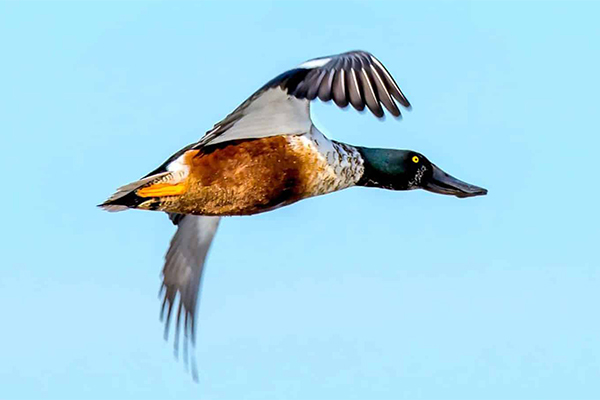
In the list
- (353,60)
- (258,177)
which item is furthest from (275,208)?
(353,60)

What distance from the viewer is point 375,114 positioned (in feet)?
23.3

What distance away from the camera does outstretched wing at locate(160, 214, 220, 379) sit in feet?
32.8

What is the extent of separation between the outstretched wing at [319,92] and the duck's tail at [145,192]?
33cm

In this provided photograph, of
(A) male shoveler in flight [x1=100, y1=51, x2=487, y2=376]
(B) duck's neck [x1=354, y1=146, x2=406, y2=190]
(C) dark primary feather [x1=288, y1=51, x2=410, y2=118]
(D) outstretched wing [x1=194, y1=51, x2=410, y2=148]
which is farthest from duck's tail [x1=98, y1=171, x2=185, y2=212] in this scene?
(B) duck's neck [x1=354, y1=146, x2=406, y2=190]

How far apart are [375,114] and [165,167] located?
1.85 metres

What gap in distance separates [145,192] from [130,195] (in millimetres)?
101

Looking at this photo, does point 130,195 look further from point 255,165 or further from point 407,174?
point 407,174

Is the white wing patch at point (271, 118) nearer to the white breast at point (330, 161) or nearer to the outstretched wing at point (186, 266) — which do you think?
the white breast at point (330, 161)

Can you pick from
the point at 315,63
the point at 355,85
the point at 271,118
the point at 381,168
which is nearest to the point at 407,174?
the point at 381,168

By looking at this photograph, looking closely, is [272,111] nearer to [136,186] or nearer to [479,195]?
[136,186]

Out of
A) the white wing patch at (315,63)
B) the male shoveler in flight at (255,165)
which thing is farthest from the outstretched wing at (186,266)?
the white wing patch at (315,63)

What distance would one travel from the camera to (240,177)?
8.33m

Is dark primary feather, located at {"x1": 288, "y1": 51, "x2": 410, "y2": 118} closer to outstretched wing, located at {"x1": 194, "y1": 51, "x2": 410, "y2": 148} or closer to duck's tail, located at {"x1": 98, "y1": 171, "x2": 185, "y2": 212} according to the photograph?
outstretched wing, located at {"x1": 194, "y1": 51, "x2": 410, "y2": 148}

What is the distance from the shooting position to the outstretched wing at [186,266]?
9.98 metres
